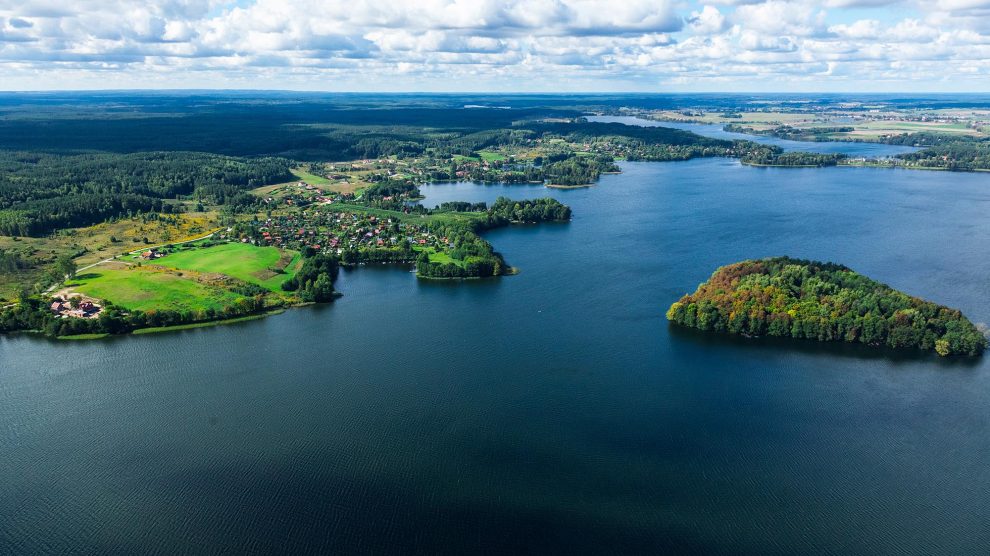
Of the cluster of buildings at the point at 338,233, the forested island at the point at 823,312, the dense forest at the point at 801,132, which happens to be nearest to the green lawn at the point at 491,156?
the cluster of buildings at the point at 338,233

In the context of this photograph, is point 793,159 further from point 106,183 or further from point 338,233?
point 106,183

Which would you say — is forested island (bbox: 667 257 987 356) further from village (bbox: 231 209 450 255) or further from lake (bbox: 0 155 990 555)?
village (bbox: 231 209 450 255)

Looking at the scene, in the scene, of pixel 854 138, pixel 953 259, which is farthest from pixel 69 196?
pixel 854 138

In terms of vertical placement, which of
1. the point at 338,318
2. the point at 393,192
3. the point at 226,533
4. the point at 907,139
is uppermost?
the point at 907,139

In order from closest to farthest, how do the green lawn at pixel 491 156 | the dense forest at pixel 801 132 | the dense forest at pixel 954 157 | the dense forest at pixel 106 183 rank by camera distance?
the dense forest at pixel 106 183 < the dense forest at pixel 954 157 < the green lawn at pixel 491 156 < the dense forest at pixel 801 132

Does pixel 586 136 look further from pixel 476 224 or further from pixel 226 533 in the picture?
pixel 226 533

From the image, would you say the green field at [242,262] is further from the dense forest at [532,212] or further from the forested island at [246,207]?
the dense forest at [532,212]
